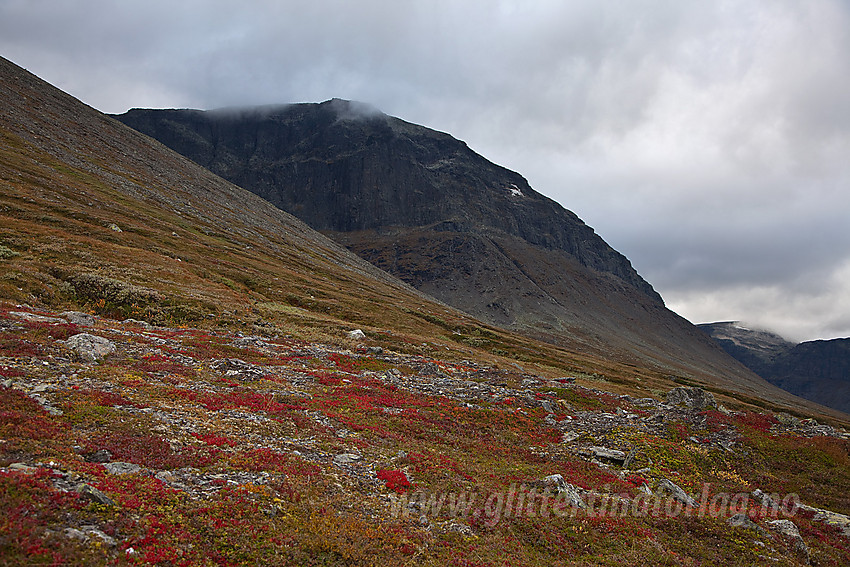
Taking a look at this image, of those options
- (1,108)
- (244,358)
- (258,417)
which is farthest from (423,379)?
(1,108)

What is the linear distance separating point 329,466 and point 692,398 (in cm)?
3573

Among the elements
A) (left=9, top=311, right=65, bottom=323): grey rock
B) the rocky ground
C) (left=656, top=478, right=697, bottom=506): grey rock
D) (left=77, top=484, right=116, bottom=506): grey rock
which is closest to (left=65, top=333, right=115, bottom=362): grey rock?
the rocky ground

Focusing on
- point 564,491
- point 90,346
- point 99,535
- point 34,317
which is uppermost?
point 34,317

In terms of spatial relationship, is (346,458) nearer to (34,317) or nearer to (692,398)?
(34,317)

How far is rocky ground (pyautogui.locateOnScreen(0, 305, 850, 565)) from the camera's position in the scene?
959cm

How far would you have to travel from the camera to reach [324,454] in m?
16.4

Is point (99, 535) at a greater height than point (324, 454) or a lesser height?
greater

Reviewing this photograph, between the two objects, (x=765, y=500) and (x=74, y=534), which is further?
(x=765, y=500)

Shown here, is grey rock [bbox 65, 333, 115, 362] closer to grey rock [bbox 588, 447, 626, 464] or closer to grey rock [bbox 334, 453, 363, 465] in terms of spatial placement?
grey rock [bbox 334, 453, 363, 465]

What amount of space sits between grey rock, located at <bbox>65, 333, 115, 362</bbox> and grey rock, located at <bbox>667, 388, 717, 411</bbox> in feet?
142

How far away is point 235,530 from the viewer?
9.93 m

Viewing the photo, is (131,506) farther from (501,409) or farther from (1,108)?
(1,108)

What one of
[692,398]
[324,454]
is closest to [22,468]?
[324,454]

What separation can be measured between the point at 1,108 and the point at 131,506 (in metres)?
149
